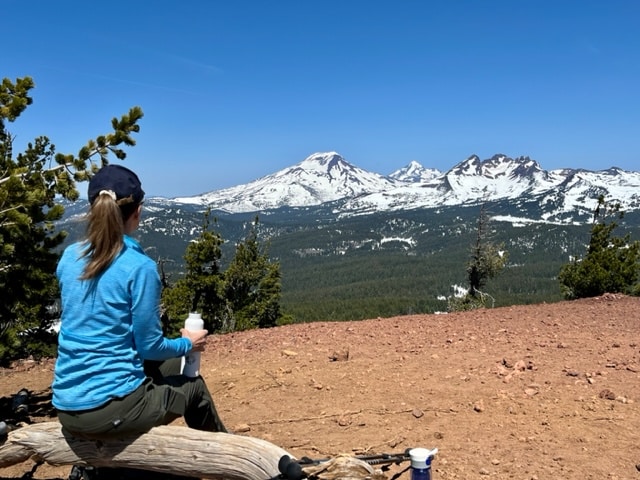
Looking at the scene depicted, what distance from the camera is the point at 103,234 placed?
140 inches

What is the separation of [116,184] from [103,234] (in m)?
0.36

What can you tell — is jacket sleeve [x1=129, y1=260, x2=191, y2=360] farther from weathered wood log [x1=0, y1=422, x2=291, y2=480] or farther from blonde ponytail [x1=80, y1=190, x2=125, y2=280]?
weathered wood log [x1=0, y1=422, x2=291, y2=480]

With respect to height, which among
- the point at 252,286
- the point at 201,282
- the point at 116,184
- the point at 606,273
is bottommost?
the point at 252,286

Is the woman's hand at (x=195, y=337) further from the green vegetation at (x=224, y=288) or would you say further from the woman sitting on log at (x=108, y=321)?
the green vegetation at (x=224, y=288)

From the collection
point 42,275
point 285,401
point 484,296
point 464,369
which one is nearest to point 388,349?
point 464,369

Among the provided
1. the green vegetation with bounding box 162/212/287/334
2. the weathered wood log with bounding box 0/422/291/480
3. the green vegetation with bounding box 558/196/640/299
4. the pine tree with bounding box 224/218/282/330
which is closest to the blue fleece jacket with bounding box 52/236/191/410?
the weathered wood log with bounding box 0/422/291/480

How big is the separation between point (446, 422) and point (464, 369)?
200 cm

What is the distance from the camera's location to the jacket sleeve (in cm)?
357

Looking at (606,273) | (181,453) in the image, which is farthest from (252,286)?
(181,453)

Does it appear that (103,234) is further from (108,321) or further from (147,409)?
(147,409)

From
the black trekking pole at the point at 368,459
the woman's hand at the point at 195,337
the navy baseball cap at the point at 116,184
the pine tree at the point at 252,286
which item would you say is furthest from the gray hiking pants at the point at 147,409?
the pine tree at the point at 252,286

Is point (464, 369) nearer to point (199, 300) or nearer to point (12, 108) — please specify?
point (12, 108)

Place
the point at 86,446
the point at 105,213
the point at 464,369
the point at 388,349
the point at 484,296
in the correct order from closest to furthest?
the point at 105,213 < the point at 86,446 < the point at 464,369 < the point at 388,349 < the point at 484,296

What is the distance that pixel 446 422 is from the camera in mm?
6398
